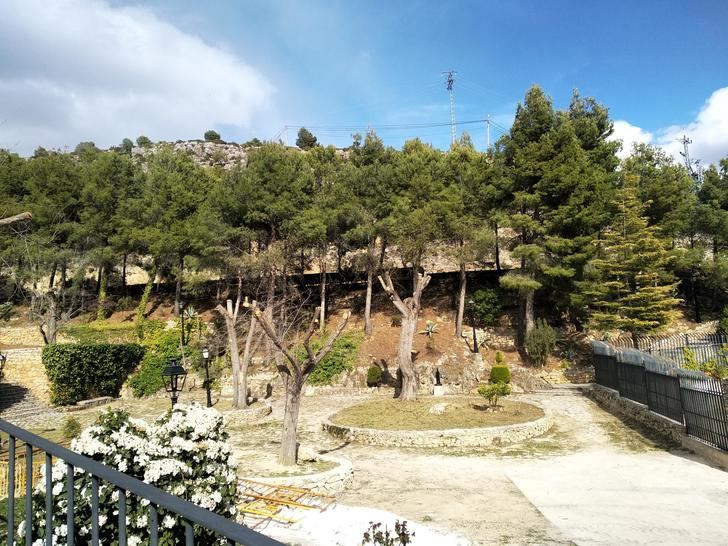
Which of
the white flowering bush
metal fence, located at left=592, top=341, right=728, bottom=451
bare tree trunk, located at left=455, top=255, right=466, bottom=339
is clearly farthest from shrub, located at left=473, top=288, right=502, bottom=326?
the white flowering bush

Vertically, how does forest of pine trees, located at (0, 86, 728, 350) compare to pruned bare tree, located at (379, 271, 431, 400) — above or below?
above

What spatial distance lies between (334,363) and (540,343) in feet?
33.9

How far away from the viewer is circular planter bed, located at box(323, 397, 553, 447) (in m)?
13.0

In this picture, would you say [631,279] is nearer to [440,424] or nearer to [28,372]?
[440,424]

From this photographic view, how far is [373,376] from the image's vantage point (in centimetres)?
2230

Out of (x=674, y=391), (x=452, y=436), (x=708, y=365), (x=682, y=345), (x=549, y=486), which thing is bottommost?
(x=452, y=436)

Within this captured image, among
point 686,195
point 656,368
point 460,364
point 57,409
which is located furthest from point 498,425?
point 686,195

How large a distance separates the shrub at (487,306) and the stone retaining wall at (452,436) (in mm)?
12633

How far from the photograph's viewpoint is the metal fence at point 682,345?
17172 millimetres

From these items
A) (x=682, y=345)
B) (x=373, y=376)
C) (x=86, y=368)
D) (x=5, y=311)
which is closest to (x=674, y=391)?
(x=682, y=345)

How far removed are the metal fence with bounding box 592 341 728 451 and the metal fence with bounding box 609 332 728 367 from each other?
7.71ft

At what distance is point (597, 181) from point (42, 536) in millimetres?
25812

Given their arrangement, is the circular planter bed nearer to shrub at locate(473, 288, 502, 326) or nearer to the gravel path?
the gravel path

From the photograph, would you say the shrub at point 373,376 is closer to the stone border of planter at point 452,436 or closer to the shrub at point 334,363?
the shrub at point 334,363
